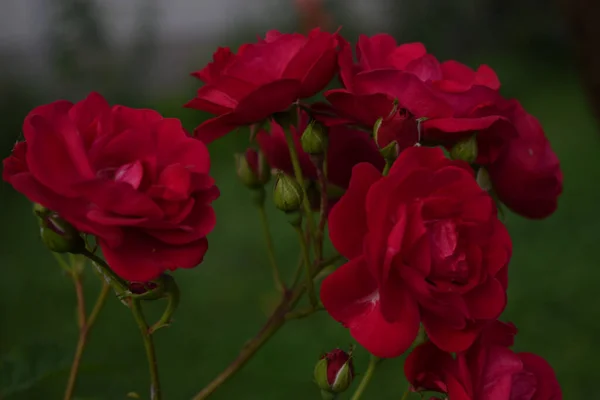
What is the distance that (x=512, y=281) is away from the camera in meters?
2.08

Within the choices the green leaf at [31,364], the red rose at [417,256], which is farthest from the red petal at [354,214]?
the green leaf at [31,364]

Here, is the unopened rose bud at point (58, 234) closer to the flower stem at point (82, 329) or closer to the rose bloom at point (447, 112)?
the flower stem at point (82, 329)

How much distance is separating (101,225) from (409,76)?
0.70 ft

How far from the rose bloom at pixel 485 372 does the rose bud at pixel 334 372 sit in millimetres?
43

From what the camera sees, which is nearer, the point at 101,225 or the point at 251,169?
the point at 101,225

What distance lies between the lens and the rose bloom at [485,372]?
42 centimetres

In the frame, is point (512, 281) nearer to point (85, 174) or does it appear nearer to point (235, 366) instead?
point (235, 366)

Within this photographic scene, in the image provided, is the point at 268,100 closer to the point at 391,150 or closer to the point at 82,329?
the point at 391,150

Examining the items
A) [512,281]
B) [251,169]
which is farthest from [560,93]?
[251,169]

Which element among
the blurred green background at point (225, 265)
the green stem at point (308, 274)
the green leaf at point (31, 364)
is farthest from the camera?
the blurred green background at point (225, 265)

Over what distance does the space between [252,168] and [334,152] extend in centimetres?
8

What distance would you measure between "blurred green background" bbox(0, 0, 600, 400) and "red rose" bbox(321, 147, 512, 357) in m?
0.36

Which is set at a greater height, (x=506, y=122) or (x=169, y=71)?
(x=506, y=122)

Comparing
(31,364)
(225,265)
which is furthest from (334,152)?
(225,265)
